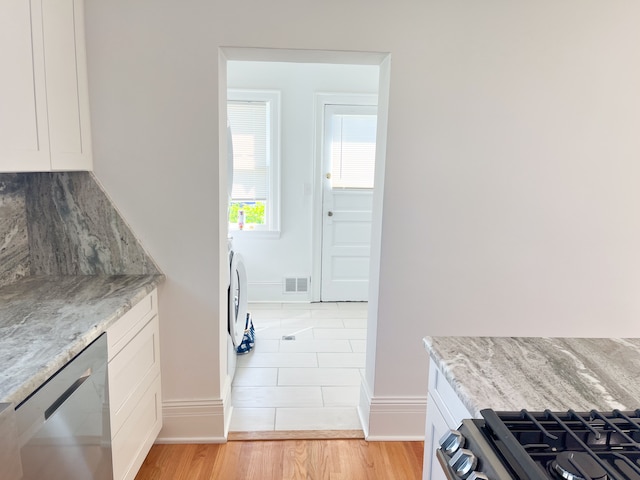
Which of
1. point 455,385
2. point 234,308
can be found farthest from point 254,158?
point 455,385

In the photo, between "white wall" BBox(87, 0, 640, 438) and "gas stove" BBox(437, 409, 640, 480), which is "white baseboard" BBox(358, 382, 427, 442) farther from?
"gas stove" BBox(437, 409, 640, 480)

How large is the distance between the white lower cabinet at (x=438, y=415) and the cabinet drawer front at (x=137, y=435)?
1149 millimetres

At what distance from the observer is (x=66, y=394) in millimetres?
1256

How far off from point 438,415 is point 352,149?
3482 mm

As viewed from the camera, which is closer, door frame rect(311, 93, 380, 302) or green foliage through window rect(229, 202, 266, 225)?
door frame rect(311, 93, 380, 302)

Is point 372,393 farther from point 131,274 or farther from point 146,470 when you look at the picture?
point 131,274

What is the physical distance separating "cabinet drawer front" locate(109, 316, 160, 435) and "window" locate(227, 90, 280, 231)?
2444mm

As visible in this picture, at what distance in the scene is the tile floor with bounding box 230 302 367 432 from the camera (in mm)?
2451

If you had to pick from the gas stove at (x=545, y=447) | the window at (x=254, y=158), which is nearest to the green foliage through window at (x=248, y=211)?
the window at (x=254, y=158)

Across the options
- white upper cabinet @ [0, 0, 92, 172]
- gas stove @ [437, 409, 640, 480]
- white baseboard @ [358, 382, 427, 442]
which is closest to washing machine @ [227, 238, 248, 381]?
white baseboard @ [358, 382, 427, 442]

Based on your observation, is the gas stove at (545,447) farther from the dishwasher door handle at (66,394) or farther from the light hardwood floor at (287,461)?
the light hardwood floor at (287,461)

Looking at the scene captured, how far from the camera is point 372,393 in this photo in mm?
2303

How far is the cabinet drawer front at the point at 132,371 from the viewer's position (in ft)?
5.25

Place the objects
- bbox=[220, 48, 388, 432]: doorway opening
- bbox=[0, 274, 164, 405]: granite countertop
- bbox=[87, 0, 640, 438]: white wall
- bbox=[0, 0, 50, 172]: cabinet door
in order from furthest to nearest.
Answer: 1. bbox=[220, 48, 388, 432]: doorway opening
2. bbox=[87, 0, 640, 438]: white wall
3. bbox=[0, 0, 50, 172]: cabinet door
4. bbox=[0, 274, 164, 405]: granite countertop
